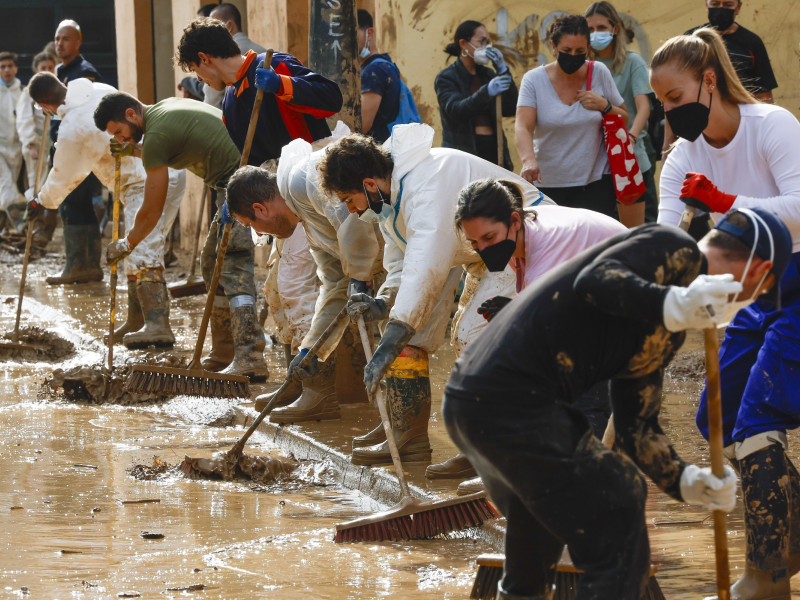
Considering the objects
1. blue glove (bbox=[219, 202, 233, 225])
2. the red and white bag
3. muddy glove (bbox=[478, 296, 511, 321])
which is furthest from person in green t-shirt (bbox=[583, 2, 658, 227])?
muddy glove (bbox=[478, 296, 511, 321])

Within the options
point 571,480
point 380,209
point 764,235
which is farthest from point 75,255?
point 764,235

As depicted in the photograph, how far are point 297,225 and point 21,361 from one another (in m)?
3.36

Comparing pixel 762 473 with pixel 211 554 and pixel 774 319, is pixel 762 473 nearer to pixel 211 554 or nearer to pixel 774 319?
pixel 774 319

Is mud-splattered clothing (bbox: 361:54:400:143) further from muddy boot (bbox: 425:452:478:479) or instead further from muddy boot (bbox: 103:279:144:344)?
muddy boot (bbox: 425:452:478:479)

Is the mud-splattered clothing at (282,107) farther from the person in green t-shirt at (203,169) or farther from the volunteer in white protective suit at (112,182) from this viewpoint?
the volunteer in white protective suit at (112,182)

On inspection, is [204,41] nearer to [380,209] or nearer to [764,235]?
[380,209]

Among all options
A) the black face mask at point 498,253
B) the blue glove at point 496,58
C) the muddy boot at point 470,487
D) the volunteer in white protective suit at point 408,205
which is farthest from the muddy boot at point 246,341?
the black face mask at point 498,253

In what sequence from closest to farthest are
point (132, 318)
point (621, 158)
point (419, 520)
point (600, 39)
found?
point (419, 520)
point (621, 158)
point (600, 39)
point (132, 318)

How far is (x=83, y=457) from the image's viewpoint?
19.5 ft

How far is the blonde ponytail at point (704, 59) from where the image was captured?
3752 millimetres

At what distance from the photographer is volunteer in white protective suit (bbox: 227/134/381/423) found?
5.62 metres

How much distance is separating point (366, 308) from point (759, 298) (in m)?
1.85

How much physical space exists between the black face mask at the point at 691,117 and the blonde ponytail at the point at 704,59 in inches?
2.6

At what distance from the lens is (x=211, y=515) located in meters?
4.88
